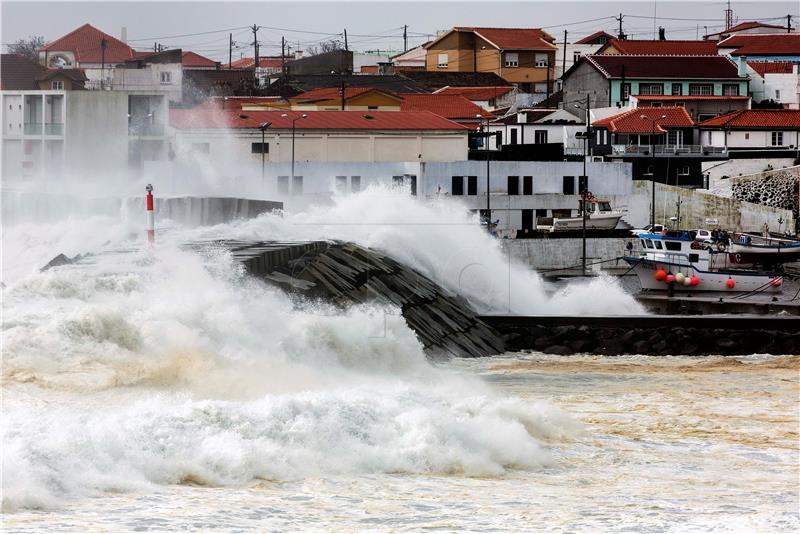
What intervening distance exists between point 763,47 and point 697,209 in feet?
112

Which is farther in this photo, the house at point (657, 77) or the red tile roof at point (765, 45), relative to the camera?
the red tile roof at point (765, 45)

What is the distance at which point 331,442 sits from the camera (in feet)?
42.9

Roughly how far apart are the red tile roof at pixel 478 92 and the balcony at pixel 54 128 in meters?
42.1

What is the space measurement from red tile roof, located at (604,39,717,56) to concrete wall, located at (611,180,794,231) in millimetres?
26780

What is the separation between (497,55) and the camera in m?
97.0

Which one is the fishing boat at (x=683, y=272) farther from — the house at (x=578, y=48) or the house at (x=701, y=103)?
the house at (x=578, y=48)

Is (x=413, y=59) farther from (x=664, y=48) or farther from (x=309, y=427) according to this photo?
(x=309, y=427)

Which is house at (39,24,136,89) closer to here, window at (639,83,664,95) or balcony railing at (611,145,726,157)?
balcony railing at (611,145,726,157)

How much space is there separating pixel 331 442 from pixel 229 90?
219 ft

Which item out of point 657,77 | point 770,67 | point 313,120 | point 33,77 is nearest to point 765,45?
point 770,67

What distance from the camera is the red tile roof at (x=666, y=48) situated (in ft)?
259

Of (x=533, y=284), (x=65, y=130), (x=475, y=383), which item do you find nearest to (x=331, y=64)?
(x=65, y=130)

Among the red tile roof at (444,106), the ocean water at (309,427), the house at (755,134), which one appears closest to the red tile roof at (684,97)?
the house at (755,134)

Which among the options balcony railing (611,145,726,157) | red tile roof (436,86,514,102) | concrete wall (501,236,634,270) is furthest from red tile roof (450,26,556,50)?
concrete wall (501,236,634,270)
